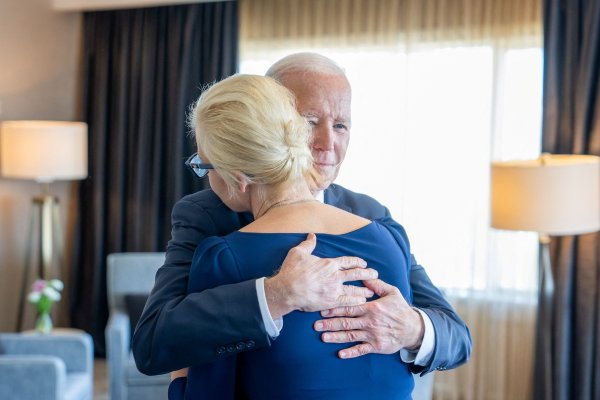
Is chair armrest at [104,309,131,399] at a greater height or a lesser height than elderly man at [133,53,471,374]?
lesser

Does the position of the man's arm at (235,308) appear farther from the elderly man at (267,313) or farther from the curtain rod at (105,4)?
the curtain rod at (105,4)

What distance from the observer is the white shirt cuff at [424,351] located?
1446 millimetres

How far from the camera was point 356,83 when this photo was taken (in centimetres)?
575

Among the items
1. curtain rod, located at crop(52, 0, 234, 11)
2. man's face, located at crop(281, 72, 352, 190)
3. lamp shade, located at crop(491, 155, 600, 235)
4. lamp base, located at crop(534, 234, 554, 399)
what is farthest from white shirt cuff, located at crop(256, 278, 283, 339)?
curtain rod, located at crop(52, 0, 234, 11)

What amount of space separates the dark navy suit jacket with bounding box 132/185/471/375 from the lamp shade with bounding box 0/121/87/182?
4.29 m

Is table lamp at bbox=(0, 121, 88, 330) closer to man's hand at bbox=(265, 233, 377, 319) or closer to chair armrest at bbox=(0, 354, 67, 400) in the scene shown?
chair armrest at bbox=(0, 354, 67, 400)

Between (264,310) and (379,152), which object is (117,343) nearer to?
(379,152)

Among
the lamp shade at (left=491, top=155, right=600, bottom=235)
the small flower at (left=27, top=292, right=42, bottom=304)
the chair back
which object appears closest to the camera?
the lamp shade at (left=491, top=155, right=600, bottom=235)

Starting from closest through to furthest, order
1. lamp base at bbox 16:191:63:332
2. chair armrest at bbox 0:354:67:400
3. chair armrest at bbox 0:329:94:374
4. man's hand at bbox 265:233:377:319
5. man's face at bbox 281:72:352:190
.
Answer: man's hand at bbox 265:233:377:319 → man's face at bbox 281:72:352:190 → chair armrest at bbox 0:354:67:400 → chair armrest at bbox 0:329:94:374 → lamp base at bbox 16:191:63:332

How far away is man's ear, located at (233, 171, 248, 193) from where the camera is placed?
1.37 m

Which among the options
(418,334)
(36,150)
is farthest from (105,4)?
(418,334)

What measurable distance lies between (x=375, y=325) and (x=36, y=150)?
471cm

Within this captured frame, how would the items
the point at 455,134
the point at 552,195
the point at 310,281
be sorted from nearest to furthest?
the point at 310,281 < the point at 552,195 < the point at 455,134

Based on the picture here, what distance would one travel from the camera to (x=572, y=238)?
504 cm
